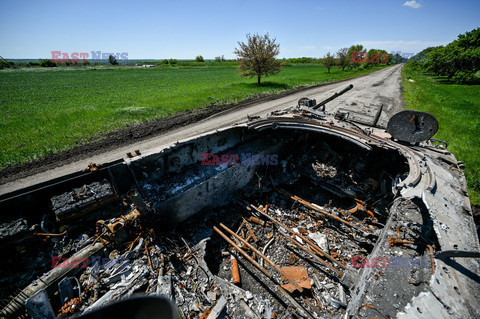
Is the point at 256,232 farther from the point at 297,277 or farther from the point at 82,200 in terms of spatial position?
the point at 82,200

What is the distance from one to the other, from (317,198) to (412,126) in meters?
3.73

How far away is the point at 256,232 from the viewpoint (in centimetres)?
573

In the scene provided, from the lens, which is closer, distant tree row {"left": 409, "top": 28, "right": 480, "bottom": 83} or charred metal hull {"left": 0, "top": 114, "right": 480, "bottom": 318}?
charred metal hull {"left": 0, "top": 114, "right": 480, "bottom": 318}

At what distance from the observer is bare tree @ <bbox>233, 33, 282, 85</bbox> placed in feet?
73.7

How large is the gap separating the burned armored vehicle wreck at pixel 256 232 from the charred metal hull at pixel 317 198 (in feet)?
0.09

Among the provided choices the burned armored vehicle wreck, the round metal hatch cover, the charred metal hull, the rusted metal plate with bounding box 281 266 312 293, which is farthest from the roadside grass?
the rusted metal plate with bounding box 281 266 312 293

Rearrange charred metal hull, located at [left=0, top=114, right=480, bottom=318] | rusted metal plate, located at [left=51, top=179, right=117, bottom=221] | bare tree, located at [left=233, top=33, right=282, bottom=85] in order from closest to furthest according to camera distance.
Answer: charred metal hull, located at [left=0, top=114, right=480, bottom=318] < rusted metal plate, located at [left=51, top=179, right=117, bottom=221] < bare tree, located at [left=233, top=33, right=282, bottom=85]

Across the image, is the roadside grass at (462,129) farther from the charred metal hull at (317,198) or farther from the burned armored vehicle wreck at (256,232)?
the burned armored vehicle wreck at (256,232)

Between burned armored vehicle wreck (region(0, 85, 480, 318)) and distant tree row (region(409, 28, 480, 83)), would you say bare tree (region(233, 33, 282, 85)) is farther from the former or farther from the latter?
distant tree row (region(409, 28, 480, 83))

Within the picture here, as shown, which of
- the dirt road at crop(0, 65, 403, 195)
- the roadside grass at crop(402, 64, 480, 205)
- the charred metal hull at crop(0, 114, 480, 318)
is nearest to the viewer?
the charred metal hull at crop(0, 114, 480, 318)

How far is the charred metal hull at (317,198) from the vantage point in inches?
107

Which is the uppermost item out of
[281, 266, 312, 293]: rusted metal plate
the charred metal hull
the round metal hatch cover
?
Result: the round metal hatch cover

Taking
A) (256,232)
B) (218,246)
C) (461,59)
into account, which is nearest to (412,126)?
(256,232)

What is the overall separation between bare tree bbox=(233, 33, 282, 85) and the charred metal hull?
60.9ft
